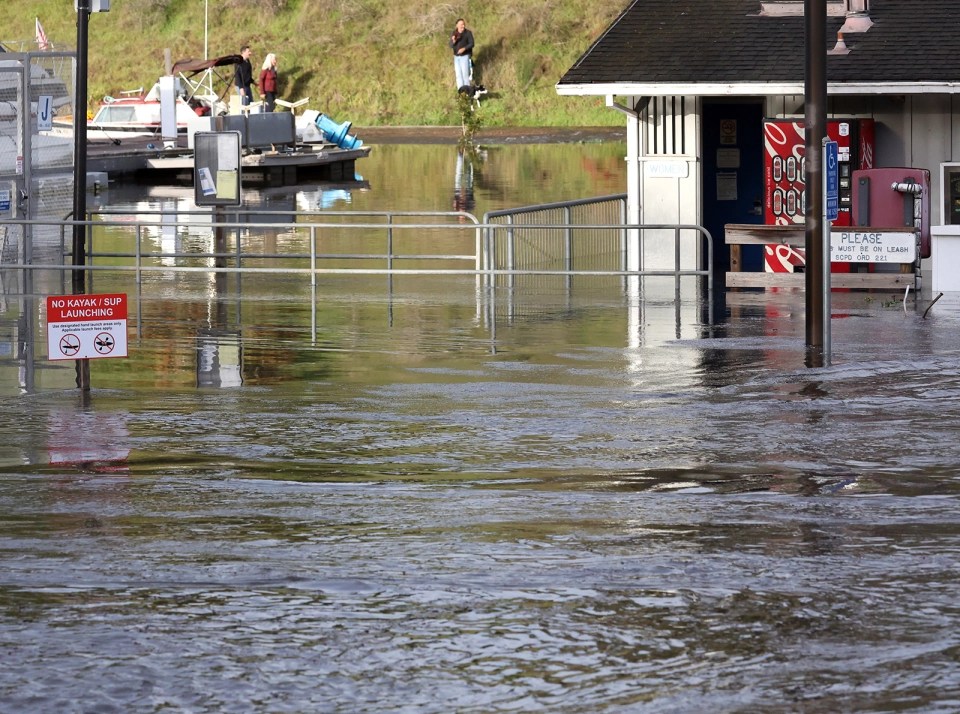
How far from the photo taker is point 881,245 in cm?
1909

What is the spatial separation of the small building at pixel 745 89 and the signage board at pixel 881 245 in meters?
2.61

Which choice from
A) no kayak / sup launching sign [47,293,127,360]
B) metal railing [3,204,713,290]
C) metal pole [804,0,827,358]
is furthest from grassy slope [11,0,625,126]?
no kayak / sup launching sign [47,293,127,360]

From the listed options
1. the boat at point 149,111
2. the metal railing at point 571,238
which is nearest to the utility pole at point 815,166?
the metal railing at point 571,238

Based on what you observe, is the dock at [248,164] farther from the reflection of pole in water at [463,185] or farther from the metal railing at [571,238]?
→ the metal railing at [571,238]

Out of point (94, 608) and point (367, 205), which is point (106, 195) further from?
point (94, 608)

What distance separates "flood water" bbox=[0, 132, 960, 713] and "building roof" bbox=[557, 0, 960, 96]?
427 centimetres

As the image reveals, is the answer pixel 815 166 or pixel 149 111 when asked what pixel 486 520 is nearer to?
pixel 815 166

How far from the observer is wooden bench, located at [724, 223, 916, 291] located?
783 inches

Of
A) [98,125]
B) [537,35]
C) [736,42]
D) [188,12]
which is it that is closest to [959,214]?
[736,42]

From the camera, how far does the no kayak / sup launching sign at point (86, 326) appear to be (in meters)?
13.9

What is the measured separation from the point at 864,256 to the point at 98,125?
124 ft

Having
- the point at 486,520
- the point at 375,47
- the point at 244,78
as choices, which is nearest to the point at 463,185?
the point at 244,78

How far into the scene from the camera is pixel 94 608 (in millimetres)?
8289

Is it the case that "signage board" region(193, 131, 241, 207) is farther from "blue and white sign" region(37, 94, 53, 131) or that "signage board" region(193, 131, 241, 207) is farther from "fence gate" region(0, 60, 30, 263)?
"fence gate" region(0, 60, 30, 263)
